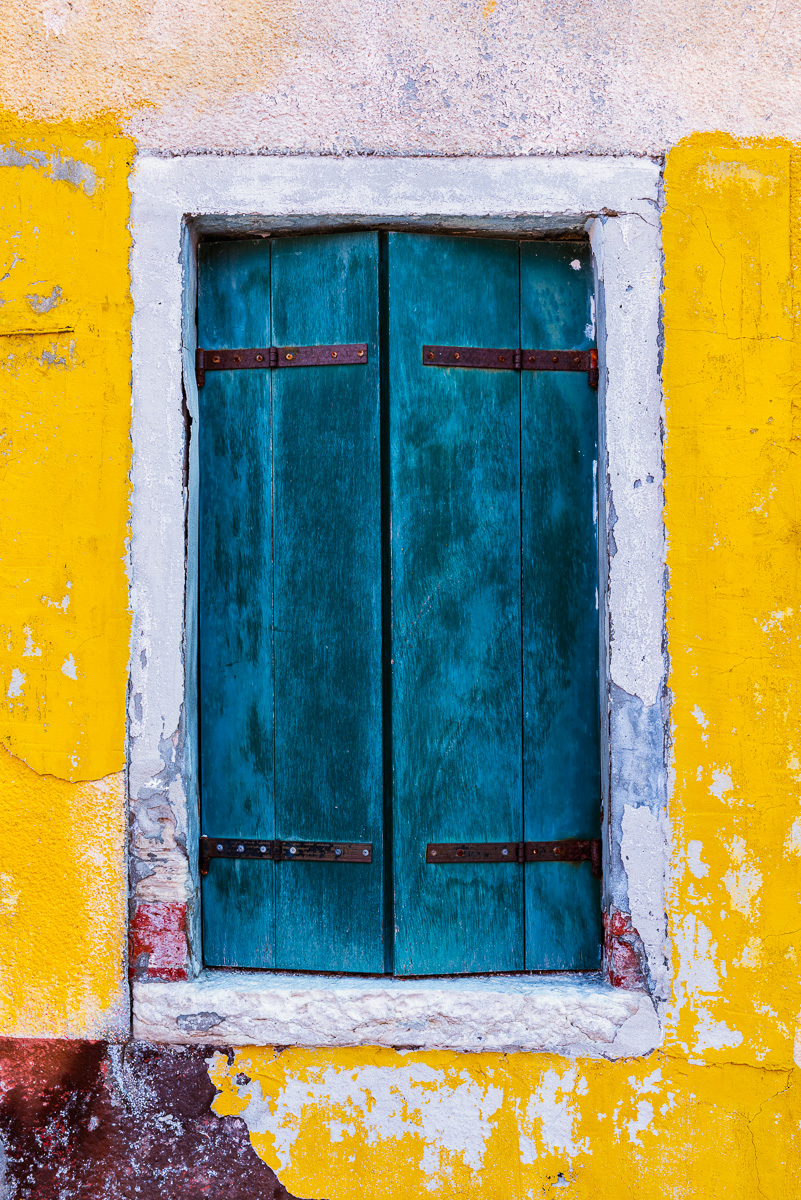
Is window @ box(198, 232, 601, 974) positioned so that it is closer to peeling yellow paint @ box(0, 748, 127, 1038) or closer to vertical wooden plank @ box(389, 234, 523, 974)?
vertical wooden plank @ box(389, 234, 523, 974)

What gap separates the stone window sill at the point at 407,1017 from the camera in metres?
1.84

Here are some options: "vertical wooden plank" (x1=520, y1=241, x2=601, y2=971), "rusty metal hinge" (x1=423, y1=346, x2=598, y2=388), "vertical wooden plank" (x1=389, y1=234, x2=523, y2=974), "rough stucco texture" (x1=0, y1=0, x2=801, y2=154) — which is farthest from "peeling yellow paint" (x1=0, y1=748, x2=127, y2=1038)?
"rough stucco texture" (x1=0, y1=0, x2=801, y2=154)

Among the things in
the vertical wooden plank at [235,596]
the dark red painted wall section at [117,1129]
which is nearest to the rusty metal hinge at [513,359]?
the vertical wooden plank at [235,596]

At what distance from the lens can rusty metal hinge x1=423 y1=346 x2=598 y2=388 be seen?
1.99 m

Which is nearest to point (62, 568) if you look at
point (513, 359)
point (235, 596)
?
point (235, 596)

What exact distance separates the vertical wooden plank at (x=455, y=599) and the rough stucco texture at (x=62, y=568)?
0.70 m

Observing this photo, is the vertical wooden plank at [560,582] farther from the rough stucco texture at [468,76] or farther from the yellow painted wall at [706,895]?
the rough stucco texture at [468,76]

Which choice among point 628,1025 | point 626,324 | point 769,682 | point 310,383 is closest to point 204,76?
point 310,383

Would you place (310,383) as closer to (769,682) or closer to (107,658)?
(107,658)

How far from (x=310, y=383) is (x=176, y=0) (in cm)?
98

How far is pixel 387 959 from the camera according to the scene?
1984 millimetres

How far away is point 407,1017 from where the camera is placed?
6.09 feet

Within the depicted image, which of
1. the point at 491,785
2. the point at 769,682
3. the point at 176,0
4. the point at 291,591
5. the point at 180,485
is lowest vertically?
the point at 491,785

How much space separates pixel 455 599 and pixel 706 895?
36.8 inches
